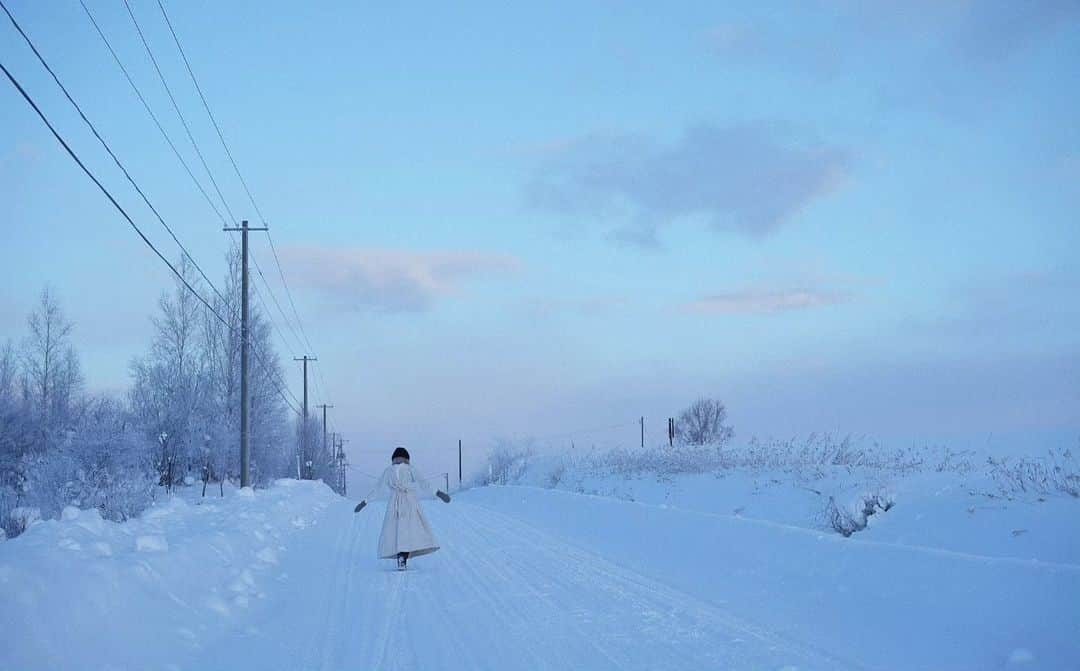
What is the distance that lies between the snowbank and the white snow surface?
25 millimetres

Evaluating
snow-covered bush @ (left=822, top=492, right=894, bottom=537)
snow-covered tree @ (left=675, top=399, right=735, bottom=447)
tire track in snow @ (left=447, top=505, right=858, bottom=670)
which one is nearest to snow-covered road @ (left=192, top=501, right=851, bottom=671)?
tire track in snow @ (left=447, top=505, right=858, bottom=670)

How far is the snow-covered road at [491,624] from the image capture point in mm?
7652

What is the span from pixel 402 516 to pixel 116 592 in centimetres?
712

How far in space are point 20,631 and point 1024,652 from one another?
25.9 feet

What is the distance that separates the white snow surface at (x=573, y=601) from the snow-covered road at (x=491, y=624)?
0.13ft

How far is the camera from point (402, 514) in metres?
15.4

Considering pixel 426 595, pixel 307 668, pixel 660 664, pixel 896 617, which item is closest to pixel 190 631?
pixel 307 668

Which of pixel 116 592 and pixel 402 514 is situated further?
pixel 402 514

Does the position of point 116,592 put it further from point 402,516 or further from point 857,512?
point 857,512

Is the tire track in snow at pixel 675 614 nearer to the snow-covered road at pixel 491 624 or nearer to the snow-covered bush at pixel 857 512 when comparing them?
the snow-covered road at pixel 491 624

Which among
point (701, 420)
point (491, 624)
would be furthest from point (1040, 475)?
point (701, 420)

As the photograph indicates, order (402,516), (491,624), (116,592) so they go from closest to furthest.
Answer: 1. (116,592)
2. (491,624)
3. (402,516)

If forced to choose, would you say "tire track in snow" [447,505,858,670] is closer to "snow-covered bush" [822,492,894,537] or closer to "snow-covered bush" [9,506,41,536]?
"snow-covered bush" [822,492,894,537]

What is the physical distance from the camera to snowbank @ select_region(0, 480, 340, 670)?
22.8 ft
